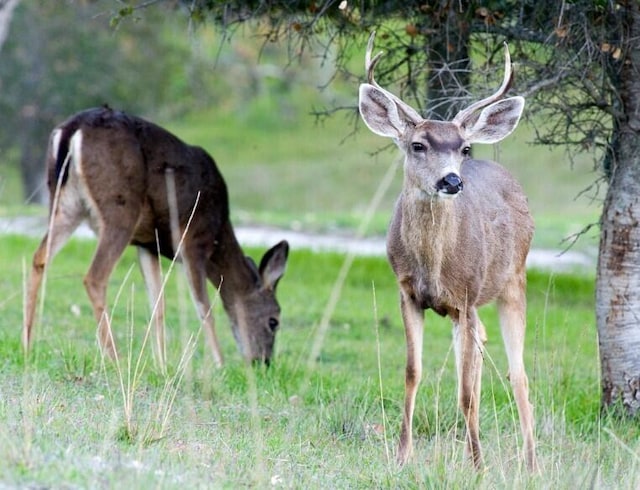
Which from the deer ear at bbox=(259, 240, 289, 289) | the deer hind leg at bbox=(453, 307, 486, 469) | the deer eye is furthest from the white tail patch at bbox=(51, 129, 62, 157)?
the deer hind leg at bbox=(453, 307, 486, 469)

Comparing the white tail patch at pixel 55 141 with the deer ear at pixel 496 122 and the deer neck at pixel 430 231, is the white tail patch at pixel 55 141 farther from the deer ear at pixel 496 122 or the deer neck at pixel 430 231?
the deer ear at pixel 496 122

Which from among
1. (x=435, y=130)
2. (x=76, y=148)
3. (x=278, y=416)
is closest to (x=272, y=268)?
(x=76, y=148)

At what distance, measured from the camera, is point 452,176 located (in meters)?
6.46

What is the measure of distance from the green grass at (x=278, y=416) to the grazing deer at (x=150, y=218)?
14.0 inches

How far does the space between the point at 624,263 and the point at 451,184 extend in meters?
2.31

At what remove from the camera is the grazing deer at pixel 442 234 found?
22.2ft

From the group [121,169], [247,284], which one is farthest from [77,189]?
[247,284]

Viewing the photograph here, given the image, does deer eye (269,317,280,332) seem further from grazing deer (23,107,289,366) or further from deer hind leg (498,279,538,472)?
deer hind leg (498,279,538,472)

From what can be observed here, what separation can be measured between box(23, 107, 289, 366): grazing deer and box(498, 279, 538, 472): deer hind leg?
239 cm

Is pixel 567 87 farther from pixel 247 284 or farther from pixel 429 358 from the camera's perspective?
pixel 247 284

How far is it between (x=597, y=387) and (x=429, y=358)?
1.54 metres

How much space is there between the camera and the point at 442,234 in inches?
271

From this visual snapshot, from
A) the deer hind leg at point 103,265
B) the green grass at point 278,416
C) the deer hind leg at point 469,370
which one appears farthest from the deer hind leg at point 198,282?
the deer hind leg at point 469,370

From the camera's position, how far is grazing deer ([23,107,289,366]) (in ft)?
31.2
